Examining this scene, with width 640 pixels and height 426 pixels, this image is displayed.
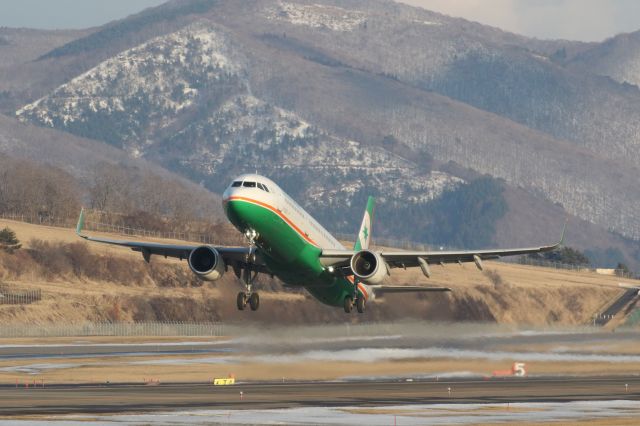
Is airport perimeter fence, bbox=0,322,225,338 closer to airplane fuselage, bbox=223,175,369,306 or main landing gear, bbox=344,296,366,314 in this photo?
main landing gear, bbox=344,296,366,314

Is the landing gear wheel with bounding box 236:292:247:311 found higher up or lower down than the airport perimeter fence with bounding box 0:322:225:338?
lower down

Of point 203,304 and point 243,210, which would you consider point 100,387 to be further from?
point 203,304

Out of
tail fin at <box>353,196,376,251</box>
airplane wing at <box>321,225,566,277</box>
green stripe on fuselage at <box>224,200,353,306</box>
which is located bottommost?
green stripe on fuselage at <box>224,200,353,306</box>

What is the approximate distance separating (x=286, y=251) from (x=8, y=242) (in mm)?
107226

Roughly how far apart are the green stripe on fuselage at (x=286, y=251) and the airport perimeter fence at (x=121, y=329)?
163ft

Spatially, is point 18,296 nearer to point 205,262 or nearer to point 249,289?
point 249,289

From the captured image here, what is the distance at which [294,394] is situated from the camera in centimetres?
7094

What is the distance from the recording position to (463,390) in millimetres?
74500

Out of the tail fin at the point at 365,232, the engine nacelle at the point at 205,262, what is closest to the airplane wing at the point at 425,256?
the engine nacelle at the point at 205,262

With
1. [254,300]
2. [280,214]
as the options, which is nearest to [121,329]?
[254,300]

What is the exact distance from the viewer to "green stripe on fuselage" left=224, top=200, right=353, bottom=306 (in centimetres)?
6562

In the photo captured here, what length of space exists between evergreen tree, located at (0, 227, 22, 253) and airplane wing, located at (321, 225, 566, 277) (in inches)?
3794

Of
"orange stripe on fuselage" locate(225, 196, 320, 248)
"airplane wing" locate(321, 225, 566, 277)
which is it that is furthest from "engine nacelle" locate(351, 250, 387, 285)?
"orange stripe on fuselage" locate(225, 196, 320, 248)

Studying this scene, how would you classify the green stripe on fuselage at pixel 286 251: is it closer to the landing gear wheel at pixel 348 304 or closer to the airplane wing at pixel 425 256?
the airplane wing at pixel 425 256
